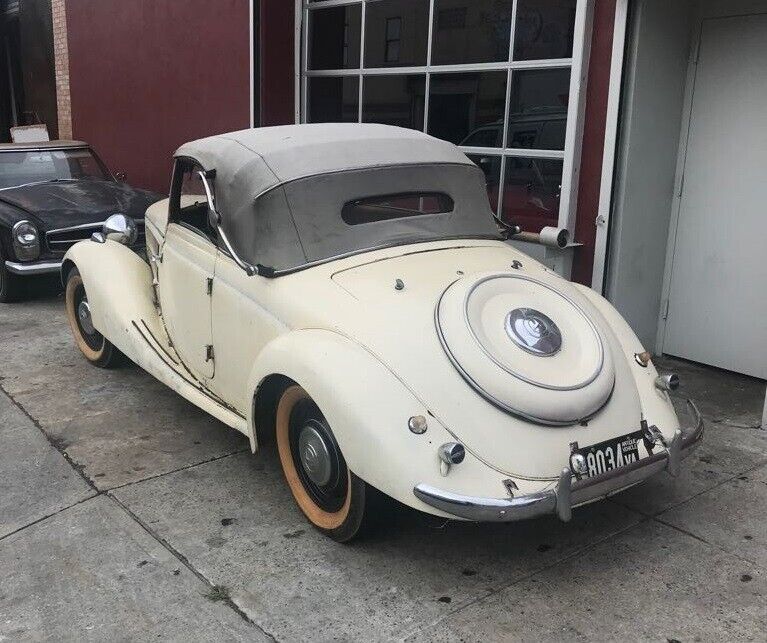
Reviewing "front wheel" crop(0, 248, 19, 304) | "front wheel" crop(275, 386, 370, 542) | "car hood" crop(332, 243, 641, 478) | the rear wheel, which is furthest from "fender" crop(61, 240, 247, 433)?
"front wheel" crop(0, 248, 19, 304)

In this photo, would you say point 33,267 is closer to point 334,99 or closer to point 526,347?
point 334,99

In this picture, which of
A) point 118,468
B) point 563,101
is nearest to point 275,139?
point 118,468

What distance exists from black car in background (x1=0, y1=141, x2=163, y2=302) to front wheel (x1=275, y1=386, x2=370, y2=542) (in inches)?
150

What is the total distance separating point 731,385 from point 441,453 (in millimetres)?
3507

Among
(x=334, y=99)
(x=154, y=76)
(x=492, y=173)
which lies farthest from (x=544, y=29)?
(x=154, y=76)

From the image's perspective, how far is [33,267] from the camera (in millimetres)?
7648

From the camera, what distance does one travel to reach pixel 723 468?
448 centimetres

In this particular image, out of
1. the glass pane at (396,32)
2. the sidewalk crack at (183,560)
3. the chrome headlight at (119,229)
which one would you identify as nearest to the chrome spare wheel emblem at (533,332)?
the sidewalk crack at (183,560)

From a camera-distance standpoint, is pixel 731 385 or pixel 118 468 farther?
pixel 731 385

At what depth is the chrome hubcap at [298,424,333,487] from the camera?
11.8 ft

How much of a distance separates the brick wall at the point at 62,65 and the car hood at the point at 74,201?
19.2 ft

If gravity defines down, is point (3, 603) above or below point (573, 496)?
below

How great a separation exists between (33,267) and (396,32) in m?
4.13

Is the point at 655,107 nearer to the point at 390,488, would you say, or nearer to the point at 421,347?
the point at 421,347
